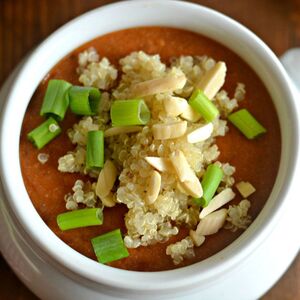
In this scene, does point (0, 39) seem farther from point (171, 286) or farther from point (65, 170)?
point (171, 286)

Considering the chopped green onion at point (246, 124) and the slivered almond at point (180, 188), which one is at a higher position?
the chopped green onion at point (246, 124)

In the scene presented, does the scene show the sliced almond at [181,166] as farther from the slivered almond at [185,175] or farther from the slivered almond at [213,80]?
the slivered almond at [213,80]

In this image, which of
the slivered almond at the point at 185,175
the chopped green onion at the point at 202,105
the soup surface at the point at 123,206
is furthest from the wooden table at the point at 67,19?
the slivered almond at the point at 185,175

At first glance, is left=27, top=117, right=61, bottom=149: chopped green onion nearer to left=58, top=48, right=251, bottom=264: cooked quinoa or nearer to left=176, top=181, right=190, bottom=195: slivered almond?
left=58, top=48, right=251, bottom=264: cooked quinoa

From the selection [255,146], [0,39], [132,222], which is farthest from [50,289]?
[0,39]

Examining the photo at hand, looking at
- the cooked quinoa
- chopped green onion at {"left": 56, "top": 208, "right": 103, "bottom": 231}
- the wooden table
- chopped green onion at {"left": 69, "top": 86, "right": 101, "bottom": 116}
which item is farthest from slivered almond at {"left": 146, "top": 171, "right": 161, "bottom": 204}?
the wooden table

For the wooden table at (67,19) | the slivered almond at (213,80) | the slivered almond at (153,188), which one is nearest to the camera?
the slivered almond at (153,188)

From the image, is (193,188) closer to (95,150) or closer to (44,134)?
(95,150)
